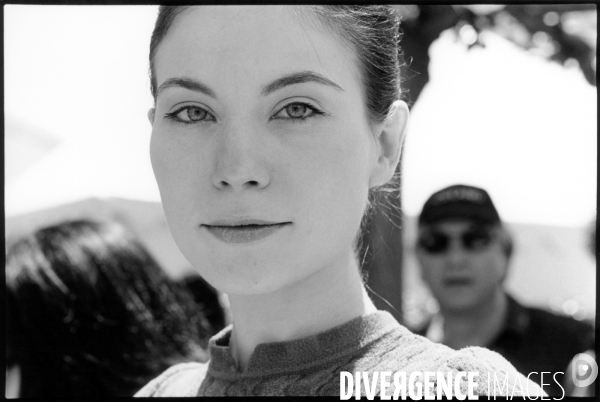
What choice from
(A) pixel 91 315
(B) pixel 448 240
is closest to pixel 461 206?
(B) pixel 448 240

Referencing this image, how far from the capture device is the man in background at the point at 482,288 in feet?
4.66

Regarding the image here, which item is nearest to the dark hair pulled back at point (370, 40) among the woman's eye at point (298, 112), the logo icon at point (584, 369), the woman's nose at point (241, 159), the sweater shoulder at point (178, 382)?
the woman's eye at point (298, 112)

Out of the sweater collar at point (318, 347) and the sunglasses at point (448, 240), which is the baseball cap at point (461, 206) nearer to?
the sunglasses at point (448, 240)

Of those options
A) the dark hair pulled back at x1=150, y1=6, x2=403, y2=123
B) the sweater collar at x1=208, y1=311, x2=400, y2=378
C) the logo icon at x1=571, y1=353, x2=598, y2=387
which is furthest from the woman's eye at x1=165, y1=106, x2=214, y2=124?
the logo icon at x1=571, y1=353, x2=598, y2=387

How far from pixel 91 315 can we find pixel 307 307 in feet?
1.90

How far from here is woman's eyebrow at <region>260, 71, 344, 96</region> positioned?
1185 mm

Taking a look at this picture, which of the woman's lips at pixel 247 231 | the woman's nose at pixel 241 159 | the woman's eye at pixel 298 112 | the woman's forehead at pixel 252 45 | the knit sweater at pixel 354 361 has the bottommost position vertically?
the knit sweater at pixel 354 361

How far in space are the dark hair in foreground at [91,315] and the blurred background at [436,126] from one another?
9cm

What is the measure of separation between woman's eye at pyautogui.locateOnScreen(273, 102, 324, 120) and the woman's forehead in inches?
2.6

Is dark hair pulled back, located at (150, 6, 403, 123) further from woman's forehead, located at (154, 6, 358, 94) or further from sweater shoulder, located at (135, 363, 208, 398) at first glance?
sweater shoulder, located at (135, 363, 208, 398)

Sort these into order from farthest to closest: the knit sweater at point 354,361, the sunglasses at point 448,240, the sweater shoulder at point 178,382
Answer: the sunglasses at point 448,240 < the sweater shoulder at point 178,382 < the knit sweater at point 354,361

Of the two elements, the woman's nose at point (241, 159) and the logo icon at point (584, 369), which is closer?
the woman's nose at point (241, 159)

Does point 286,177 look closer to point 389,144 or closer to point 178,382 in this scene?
point 389,144

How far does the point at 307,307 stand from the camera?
4.03 ft
